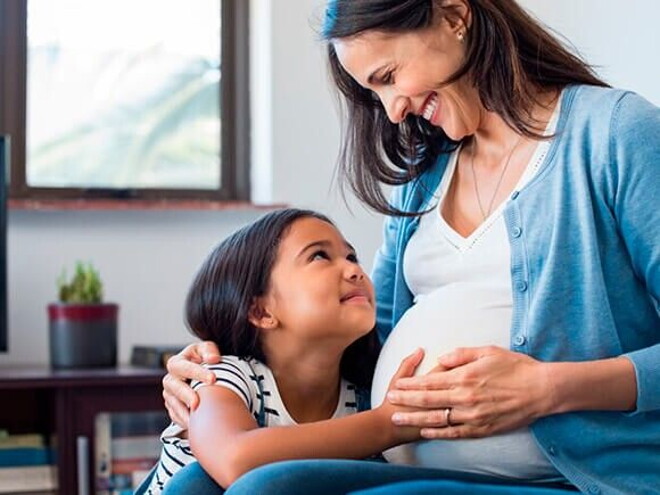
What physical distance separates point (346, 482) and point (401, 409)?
159 mm

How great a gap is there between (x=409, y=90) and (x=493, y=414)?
1.43ft

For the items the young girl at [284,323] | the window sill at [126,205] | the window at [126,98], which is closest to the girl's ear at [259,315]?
the young girl at [284,323]

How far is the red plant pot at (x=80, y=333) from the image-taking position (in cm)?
283

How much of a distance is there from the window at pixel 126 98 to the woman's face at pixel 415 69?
1.78m

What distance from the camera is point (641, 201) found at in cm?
134

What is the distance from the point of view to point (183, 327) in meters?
3.13

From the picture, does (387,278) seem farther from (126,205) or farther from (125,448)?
(126,205)

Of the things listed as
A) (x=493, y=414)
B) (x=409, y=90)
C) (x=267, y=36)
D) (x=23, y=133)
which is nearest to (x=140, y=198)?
(x=23, y=133)

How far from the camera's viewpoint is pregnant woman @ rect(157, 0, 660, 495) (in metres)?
1.31

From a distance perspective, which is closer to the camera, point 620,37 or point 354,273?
point 354,273

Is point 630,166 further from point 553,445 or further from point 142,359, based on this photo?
point 142,359

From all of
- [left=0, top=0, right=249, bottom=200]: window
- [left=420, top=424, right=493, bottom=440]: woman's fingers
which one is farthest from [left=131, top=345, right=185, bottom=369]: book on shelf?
[left=420, top=424, right=493, bottom=440]: woman's fingers

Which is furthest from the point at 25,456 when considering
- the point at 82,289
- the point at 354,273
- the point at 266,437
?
the point at 266,437

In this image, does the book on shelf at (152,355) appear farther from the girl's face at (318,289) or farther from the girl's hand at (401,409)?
the girl's hand at (401,409)
